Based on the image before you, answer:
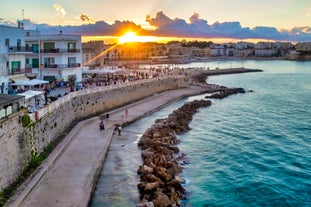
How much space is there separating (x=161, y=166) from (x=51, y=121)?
7.55m

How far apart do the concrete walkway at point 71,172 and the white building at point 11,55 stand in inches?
267

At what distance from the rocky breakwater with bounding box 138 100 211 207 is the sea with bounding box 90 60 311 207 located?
0.55m

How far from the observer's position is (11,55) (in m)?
31.1

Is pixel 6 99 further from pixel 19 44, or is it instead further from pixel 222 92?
pixel 222 92

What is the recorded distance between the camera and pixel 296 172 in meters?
24.6

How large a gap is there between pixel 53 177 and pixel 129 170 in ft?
16.1

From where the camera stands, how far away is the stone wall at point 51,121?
16922 millimetres

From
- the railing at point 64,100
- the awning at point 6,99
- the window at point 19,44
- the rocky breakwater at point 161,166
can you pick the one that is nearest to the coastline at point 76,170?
the railing at point 64,100

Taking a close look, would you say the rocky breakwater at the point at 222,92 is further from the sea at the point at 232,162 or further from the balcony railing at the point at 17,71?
the balcony railing at the point at 17,71

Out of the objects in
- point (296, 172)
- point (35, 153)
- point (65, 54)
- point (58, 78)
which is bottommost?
point (296, 172)

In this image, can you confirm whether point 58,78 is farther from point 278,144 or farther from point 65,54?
point 278,144

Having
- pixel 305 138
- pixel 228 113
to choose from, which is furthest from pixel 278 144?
pixel 228 113

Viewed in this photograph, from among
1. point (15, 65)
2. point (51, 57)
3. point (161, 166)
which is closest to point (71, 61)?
point (51, 57)

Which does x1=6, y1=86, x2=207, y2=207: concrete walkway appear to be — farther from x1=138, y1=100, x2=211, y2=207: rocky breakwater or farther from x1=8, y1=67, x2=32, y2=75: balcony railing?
x1=8, y1=67, x2=32, y2=75: balcony railing
